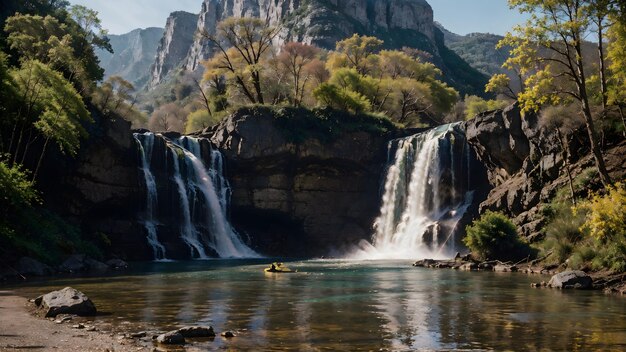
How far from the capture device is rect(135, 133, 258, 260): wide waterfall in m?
54.0

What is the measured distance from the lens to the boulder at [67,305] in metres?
16.5

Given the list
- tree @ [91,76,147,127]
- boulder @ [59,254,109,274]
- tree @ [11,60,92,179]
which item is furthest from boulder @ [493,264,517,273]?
tree @ [91,76,147,127]

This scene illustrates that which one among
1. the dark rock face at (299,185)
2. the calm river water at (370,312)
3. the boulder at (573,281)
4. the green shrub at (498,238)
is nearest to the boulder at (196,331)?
the calm river water at (370,312)

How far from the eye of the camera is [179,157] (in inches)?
2251

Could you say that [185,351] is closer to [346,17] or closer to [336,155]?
[336,155]

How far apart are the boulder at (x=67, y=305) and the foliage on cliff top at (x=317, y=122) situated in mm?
43501

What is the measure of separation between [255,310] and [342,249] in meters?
42.4

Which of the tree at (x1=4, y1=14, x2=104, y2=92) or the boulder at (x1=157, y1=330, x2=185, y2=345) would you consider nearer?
the boulder at (x1=157, y1=330, x2=185, y2=345)

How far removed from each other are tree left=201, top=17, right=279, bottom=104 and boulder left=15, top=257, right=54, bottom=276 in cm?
3631

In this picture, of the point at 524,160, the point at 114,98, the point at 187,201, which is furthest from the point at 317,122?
the point at 524,160

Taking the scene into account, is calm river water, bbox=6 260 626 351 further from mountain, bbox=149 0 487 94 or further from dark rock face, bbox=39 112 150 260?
mountain, bbox=149 0 487 94

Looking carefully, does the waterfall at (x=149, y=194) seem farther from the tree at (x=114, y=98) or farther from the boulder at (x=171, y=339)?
the boulder at (x=171, y=339)

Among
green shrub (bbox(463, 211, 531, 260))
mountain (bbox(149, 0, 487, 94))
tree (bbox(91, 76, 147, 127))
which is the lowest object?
green shrub (bbox(463, 211, 531, 260))

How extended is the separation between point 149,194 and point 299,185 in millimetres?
14986
